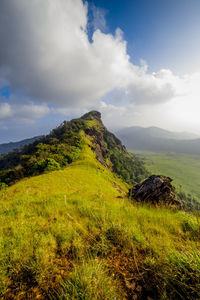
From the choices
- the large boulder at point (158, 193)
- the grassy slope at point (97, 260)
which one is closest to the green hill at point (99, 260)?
the grassy slope at point (97, 260)

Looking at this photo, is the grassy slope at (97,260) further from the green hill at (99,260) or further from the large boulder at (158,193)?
the large boulder at (158,193)

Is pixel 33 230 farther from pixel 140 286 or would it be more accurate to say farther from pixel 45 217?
pixel 140 286

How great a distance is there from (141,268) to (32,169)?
36917 millimetres

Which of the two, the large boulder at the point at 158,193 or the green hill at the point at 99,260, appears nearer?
the green hill at the point at 99,260

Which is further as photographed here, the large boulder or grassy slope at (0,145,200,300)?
the large boulder

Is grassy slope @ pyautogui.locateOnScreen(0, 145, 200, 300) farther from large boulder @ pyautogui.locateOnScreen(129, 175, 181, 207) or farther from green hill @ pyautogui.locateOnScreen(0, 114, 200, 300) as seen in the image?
large boulder @ pyautogui.locateOnScreen(129, 175, 181, 207)

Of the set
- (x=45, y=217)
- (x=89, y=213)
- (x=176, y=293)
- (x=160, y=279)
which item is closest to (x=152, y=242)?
(x=160, y=279)

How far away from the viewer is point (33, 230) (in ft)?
10.5

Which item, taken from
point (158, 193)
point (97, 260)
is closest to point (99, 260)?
point (97, 260)

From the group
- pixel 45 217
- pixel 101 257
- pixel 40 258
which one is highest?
pixel 40 258

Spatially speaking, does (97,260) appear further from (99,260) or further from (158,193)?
(158,193)

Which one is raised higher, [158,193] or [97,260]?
[97,260]

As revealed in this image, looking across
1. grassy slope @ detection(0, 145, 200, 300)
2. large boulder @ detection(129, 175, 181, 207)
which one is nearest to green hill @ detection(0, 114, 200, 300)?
grassy slope @ detection(0, 145, 200, 300)

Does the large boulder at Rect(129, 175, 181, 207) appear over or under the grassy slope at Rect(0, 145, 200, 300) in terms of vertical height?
under
